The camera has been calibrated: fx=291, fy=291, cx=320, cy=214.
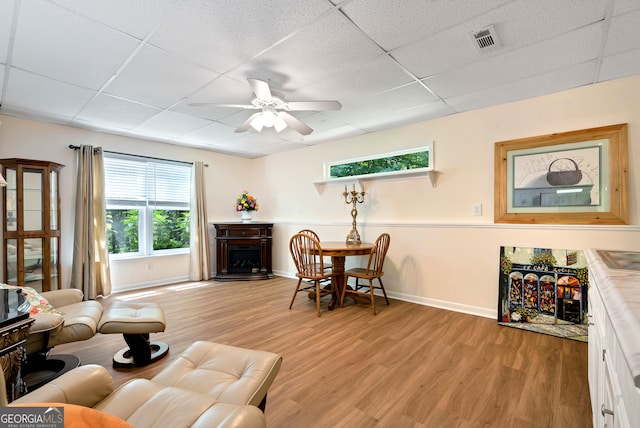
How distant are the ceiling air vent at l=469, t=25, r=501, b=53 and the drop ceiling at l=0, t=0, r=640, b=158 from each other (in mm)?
24

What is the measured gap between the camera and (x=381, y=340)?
8.74 feet

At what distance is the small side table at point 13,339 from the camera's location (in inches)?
48.1

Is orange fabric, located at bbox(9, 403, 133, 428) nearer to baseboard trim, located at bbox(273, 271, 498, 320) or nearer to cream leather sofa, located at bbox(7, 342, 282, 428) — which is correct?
cream leather sofa, located at bbox(7, 342, 282, 428)

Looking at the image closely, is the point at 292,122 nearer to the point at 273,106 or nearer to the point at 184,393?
the point at 273,106

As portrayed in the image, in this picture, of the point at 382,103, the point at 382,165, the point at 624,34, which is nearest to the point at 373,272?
the point at 382,165

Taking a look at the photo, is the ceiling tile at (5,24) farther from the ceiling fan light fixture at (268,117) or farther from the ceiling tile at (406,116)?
the ceiling tile at (406,116)

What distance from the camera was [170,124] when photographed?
12.9 ft

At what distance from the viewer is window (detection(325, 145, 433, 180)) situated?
12.7 ft

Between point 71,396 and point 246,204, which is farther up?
→ point 246,204

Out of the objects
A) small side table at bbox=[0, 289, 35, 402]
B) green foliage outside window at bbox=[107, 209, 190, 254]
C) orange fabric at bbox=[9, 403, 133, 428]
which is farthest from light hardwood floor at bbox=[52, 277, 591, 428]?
green foliage outside window at bbox=[107, 209, 190, 254]

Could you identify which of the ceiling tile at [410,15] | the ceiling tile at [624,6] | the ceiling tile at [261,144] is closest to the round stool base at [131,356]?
the ceiling tile at [410,15]

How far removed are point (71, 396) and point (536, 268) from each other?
11.9 feet

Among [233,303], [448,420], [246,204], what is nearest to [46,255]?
[233,303]

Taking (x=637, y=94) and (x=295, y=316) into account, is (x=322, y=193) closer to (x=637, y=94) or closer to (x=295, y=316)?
(x=295, y=316)
